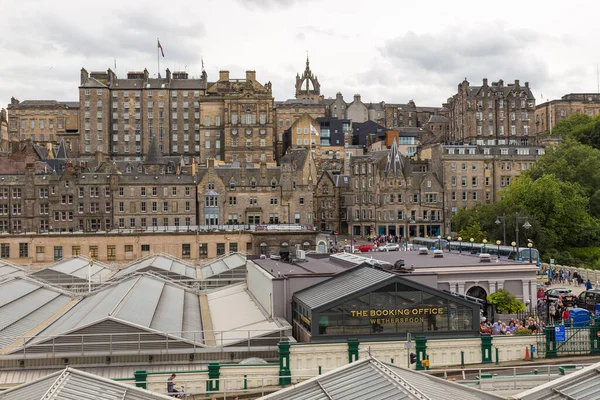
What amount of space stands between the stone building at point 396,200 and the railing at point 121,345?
8804 centimetres

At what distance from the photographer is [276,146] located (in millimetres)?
155125

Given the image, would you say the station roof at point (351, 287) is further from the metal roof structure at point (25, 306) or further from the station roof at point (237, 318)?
the metal roof structure at point (25, 306)

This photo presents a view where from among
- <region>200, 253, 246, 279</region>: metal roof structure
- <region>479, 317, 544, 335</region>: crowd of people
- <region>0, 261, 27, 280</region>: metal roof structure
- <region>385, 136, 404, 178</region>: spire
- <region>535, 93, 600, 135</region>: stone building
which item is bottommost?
<region>479, 317, 544, 335</region>: crowd of people

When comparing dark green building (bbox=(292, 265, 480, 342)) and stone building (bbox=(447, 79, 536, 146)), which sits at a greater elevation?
stone building (bbox=(447, 79, 536, 146))

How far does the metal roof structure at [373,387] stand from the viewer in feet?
45.6

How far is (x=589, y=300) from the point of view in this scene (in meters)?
46.0

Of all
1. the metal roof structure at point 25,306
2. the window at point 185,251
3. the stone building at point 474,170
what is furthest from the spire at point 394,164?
the metal roof structure at point 25,306

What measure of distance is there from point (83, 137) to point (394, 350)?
14177cm

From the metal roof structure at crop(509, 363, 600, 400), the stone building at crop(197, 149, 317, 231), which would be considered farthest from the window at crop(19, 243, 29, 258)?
the metal roof structure at crop(509, 363, 600, 400)

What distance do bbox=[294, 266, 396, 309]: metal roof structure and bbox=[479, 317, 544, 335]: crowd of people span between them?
5678 mm

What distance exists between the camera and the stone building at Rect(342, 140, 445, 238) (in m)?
118

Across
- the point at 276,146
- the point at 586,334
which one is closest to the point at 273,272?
the point at 586,334

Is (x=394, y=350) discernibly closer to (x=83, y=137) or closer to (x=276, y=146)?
(x=276, y=146)

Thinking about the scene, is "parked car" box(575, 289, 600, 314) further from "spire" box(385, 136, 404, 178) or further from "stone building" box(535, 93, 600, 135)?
"stone building" box(535, 93, 600, 135)
